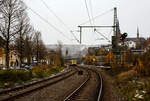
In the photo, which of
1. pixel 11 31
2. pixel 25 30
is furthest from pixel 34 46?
pixel 11 31

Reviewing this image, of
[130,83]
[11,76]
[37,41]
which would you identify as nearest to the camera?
[130,83]

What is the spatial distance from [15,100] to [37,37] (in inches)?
1382

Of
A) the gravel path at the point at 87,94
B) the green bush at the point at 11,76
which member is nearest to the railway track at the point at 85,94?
the gravel path at the point at 87,94

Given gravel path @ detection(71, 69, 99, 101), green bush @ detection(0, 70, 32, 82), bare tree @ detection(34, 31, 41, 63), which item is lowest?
gravel path @ detection(71, 69, 99, 101)

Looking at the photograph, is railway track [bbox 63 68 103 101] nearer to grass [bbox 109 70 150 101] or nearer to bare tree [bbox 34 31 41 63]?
grass [bbox 109 70 150 101]

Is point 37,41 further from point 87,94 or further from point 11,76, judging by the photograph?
point 87,94

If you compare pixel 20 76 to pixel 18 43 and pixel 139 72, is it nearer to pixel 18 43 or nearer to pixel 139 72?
pixel 18 43

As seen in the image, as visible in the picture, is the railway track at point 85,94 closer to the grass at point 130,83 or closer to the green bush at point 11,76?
the grass at point 130,83

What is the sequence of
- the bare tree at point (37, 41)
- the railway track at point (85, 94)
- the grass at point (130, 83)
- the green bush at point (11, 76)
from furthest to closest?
1. the bare tree at point (37, 41)
2. the green bush at point (11, 76)
3. the grass at point (130, 83)
4. the railway track at point (85, 94)

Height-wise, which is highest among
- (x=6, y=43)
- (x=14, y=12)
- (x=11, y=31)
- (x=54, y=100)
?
(x=14, y=12)

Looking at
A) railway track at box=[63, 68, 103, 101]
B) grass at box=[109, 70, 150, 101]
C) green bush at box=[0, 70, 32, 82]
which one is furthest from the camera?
green bush at box=[0, 70, 32, 82]

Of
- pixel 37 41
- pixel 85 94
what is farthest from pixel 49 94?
pixel 37 41

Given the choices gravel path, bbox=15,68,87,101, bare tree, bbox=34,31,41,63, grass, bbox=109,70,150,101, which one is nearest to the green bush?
gravel path, bbox=15,68,87,101

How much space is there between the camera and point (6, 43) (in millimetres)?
23969
